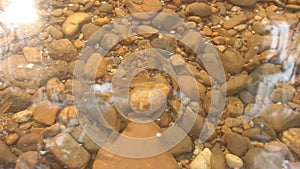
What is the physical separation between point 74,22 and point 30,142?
25.8 inches

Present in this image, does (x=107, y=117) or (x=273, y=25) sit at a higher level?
(x=273, y=25)

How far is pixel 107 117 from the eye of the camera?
4.96 feet

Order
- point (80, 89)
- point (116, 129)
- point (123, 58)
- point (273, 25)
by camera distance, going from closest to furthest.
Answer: point (116, 129) → point (80, 89) → point (123, 58) → point (273, 25)

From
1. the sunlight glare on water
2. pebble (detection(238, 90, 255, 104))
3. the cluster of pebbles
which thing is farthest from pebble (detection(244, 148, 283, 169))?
the sunlight glare on water

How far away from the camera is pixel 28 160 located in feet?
4.56

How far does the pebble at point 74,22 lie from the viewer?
5.87ft

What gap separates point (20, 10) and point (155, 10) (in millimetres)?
692

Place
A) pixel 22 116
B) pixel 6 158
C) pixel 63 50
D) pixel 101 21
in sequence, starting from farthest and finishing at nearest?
pixel 101 21 → pixel 63 50 → pixel 22 116 → pixel 6 158

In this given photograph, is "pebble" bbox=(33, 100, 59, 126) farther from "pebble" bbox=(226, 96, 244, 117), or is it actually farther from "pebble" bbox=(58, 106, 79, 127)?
"pebble" bbox=(226, 96, 244, 117)

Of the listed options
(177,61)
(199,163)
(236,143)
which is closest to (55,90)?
(177,61)

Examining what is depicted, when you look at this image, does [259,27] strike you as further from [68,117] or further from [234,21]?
[68,117]

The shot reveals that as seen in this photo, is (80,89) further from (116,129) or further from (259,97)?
(259,97)

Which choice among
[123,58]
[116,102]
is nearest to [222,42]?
[123,58]

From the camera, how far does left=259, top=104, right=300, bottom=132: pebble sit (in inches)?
58.8
